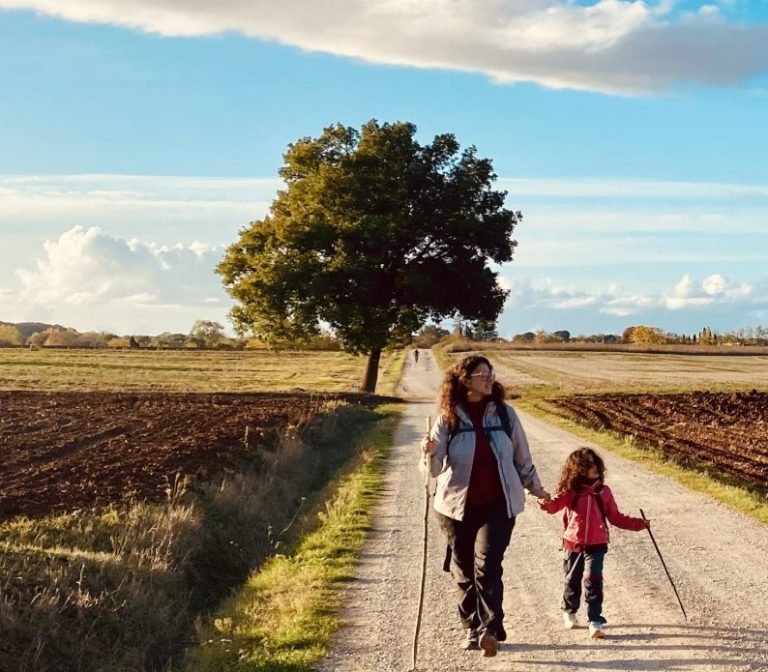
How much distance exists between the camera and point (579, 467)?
905 cm

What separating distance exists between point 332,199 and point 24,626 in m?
34.9

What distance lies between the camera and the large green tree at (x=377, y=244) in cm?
4188

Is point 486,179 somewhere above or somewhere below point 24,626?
above

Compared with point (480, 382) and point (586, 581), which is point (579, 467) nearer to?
point (586, 581)

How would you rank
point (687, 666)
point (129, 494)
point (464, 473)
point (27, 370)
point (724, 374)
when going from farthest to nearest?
1. point (724, 374)
2. point (27, 370)
3. point (129, 494)
4. point (464, 473)
5. point (687, 666)

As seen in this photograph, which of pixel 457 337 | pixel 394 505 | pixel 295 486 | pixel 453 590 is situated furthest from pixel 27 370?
pixel 457 337

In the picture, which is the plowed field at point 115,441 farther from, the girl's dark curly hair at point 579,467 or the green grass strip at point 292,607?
the girl's dark curly hair at point 579,467

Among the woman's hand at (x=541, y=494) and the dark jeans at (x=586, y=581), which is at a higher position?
the woman's hand at (x=541, y=494)

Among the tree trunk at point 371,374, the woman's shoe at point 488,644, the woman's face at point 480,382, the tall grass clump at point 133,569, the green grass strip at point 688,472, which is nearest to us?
the woman's shoe at point 488,644

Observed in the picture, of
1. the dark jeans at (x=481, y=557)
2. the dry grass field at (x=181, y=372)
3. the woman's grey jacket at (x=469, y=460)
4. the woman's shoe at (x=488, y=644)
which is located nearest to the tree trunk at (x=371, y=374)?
the dry grass field at (x=181, y=372)

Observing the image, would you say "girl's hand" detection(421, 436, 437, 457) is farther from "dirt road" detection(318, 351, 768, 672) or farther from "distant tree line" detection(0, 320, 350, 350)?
"distant tree line" detection(0, 320, 350, 350)

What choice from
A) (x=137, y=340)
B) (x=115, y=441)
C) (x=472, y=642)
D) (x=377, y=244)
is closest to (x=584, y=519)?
(x=472, y=642)

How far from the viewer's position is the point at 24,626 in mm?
8984

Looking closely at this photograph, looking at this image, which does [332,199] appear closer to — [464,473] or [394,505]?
[394,505]
